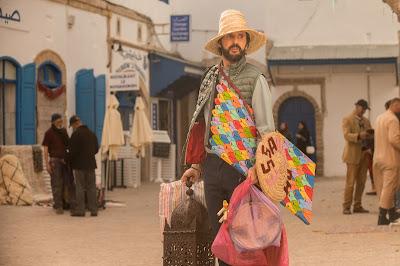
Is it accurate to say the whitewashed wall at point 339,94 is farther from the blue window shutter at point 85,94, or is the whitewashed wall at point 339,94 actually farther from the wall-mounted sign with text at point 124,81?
the wall-mounted sign with text at point 124,81

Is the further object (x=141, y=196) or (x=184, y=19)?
(x=184, y=19)

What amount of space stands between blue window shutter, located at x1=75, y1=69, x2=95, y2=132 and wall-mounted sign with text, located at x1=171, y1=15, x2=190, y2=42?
6610 mm

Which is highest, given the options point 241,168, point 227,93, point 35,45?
point 35,45

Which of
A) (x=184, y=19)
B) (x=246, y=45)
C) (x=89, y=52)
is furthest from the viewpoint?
(x=184, y=19)

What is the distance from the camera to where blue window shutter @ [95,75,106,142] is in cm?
2080

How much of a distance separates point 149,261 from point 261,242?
347 cm

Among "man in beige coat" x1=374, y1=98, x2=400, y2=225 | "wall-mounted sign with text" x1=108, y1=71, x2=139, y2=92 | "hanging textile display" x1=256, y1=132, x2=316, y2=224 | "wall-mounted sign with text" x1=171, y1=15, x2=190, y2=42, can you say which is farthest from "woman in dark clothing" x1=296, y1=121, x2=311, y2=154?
"hanging textile display" x1=256, y1=132, x2=316, y2=224

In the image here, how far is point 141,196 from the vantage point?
18.7 meters

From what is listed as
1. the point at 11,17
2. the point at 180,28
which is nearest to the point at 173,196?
the point at 11,17

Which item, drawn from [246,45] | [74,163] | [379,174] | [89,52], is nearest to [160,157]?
[89,52]

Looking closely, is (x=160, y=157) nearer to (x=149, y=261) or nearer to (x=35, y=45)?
(x=35, y=45)

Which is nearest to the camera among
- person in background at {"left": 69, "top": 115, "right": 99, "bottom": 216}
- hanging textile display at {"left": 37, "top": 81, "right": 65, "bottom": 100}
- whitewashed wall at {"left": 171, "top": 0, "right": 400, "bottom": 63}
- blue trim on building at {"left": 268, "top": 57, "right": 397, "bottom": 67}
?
person in background at {"left": 69, "top": 115, "right": 99, "bottom": 216}

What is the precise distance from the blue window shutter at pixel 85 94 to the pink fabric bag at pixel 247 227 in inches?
597

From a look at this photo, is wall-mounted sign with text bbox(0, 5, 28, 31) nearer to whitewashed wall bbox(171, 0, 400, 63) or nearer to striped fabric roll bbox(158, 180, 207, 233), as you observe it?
whitewashed wall bbox(171, 0, 400, 63)
